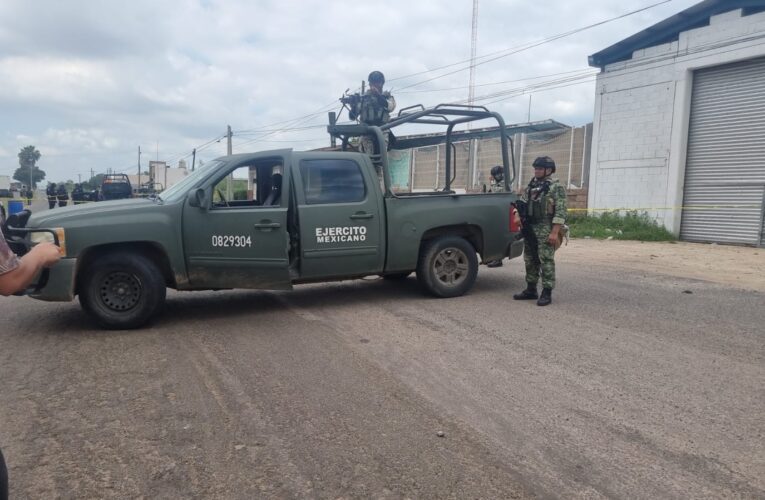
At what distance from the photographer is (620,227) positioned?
16.3 metres

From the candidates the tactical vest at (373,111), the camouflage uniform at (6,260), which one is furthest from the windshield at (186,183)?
the camouflage uniform at (6,260)

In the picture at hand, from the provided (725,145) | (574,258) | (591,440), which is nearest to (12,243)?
(591,440)

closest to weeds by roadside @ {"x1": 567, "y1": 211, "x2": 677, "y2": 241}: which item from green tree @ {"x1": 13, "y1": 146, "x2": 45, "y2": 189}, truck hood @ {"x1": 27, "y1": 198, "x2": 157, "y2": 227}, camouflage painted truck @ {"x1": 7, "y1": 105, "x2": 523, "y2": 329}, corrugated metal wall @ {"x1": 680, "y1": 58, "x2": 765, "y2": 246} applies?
corrugated metal wall @ {"x1": 680, "y1": 58, "x2": 765, "y2": 246}

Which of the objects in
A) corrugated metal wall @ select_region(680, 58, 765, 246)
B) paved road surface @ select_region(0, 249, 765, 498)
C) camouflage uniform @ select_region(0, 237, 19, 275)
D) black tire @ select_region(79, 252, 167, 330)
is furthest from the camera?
corrugated metal wall @ select_region(680, 58, 765, 246)

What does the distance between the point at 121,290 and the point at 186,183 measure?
132 cm

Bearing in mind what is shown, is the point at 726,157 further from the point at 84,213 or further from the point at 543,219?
the point at 84,213

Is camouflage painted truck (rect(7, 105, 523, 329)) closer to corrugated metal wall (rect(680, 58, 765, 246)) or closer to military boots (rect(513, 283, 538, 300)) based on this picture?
military boots (rect(513, 283, 538, 300))

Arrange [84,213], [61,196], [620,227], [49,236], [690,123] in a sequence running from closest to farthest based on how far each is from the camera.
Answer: [49,236] < [84,213] < [690,123] < [620,227] < [61,196]

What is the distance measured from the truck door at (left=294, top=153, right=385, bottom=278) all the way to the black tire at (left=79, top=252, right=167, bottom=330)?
5.07 ft

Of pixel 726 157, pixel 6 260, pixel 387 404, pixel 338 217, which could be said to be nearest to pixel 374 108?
pixel 338 217

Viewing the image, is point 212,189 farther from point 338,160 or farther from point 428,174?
Answer: point 428,174

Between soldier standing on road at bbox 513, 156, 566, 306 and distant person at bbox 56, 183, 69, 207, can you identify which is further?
distant person at bbox 56, 183, 69, 207

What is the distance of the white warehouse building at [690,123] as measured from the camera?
1374 centimetres

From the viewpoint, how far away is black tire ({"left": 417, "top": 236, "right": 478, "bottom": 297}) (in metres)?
7.04
